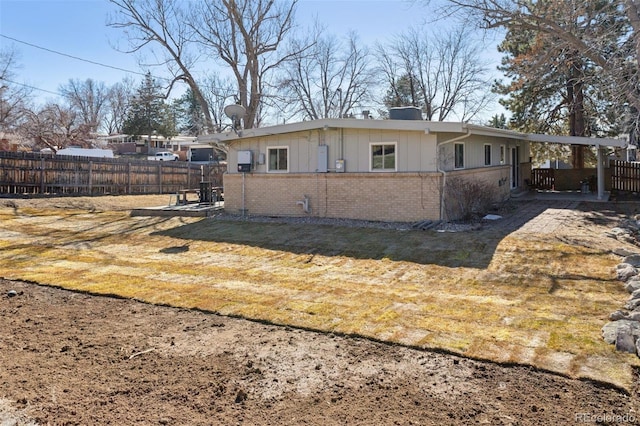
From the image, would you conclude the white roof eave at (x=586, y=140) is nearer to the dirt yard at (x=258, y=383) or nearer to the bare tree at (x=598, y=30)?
the bare tree at (x=598, y=30)

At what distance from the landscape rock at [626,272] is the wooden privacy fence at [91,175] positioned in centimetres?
2002

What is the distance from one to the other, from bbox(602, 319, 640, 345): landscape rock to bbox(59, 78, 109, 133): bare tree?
55032 millimetres

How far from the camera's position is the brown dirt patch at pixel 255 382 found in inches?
121

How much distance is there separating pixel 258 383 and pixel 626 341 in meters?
3.18

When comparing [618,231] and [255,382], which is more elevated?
[618,231]

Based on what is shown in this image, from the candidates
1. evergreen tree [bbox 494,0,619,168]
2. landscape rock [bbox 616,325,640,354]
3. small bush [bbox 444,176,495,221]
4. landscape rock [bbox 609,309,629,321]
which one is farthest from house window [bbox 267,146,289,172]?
landscape rock [bbox 616,325,640,354]

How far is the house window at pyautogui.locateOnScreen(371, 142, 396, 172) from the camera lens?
12.1m

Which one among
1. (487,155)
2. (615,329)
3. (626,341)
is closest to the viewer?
(626,341)

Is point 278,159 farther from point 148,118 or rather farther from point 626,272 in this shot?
point 148,118

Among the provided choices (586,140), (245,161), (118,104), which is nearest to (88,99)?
(118,104)

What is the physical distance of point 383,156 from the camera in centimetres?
1226

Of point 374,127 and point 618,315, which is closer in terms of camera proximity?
point 618,315

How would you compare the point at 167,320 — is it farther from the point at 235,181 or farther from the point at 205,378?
the point at 235,181

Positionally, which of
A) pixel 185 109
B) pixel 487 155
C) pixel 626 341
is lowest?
pixel 626 341
